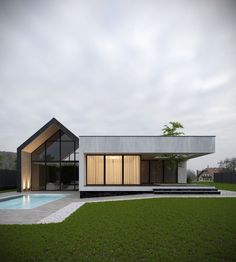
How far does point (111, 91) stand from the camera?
2600cm

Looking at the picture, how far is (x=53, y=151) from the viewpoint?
21.1m

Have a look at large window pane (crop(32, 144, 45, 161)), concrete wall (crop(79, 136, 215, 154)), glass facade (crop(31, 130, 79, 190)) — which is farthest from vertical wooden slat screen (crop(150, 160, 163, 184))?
large window pane (crop(32, 144, 45, 161))

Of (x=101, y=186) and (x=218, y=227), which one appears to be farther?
(x=101, y=186)

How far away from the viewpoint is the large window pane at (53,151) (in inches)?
828

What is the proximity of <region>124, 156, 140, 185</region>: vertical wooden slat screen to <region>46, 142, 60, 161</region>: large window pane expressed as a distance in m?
6.40

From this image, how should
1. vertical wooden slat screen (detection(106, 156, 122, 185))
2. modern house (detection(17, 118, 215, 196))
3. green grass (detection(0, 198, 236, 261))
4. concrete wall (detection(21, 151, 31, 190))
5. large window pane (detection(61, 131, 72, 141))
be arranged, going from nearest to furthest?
green grass (detection(0, 198, 236, 261)) < modern house (detection(17, 118, 215, 196)) < vertical wooden slat screen (detection(106, 156, 122, 185)) < concrete wall (detection(21, 151, 31, 190)) < large window pane (detection(61, 131, 72, 141))

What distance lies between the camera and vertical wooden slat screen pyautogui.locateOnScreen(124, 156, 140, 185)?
58.3 ft

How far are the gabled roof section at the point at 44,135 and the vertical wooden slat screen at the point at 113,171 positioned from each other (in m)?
3.47

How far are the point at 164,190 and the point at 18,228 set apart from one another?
36.4 ft

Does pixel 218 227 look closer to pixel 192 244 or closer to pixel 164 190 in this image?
pixel 192 244

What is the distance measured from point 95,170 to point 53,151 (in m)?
5.25

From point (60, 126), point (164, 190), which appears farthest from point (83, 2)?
point (60, 126)

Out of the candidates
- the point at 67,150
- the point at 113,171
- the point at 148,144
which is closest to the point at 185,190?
the point at 148,144

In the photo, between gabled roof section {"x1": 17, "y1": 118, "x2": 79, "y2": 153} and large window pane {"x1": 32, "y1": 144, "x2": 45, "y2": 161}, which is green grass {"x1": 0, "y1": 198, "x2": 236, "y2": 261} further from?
large window pane {"x1": 32, "y1": 144, "x2": 45, "y2": 161}
